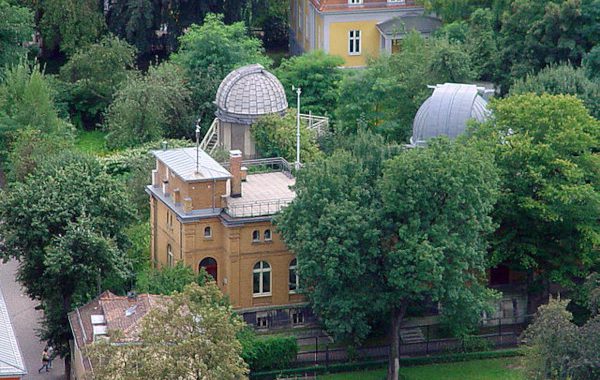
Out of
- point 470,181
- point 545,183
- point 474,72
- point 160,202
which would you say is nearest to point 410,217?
point 470,181

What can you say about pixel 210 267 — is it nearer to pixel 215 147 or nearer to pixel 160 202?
pixel 160 202

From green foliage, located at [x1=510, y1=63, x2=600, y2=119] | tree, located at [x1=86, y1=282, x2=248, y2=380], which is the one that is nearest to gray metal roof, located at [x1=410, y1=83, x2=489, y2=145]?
green foliage, located at [x1=510, y1=63, x2=600, y2=119]

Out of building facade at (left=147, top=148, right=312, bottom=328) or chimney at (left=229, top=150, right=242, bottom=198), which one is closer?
building facade at (left=147, top=148, right=312, bottom=328)

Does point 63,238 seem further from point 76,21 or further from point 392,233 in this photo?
point 76,21

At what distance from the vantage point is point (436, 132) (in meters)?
90.7

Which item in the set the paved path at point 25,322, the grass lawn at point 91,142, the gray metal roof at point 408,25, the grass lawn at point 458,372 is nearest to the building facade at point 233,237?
the grass lawn at point 458,372

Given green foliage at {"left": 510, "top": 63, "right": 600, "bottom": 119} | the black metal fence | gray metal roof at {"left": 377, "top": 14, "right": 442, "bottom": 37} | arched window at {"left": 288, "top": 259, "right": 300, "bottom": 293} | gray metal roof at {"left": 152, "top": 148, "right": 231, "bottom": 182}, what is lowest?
the black metal fence

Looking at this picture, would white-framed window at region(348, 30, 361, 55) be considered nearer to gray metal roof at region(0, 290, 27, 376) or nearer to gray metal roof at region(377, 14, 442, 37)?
gray metal roof at region(377, 14, 442, 37)

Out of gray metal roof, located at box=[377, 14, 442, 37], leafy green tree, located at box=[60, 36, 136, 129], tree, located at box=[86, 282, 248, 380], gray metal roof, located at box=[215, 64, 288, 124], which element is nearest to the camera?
tree, located at box=[86, 282, 248, 380]

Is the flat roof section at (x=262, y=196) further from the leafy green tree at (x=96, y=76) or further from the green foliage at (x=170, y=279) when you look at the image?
the leafy green tree at (x=96, y=76)

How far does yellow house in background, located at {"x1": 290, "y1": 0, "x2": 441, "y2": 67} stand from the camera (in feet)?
392

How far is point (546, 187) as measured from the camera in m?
82.8

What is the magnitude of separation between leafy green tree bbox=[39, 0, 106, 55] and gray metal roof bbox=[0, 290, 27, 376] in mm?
45544

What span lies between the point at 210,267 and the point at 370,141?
10039 millimetres
